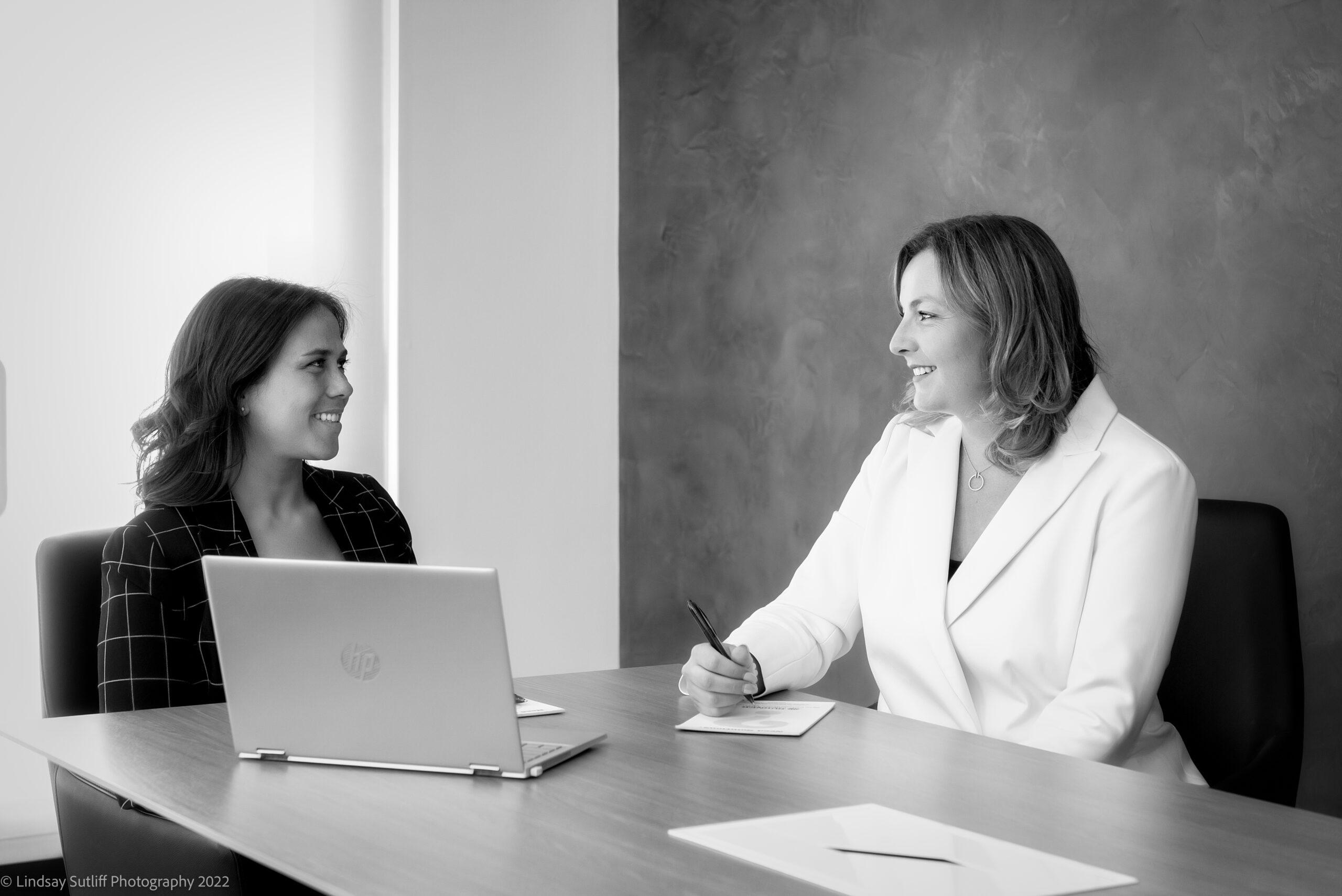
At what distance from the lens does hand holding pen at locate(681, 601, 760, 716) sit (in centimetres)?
171

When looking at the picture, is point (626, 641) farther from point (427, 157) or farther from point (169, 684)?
point (169, 684)

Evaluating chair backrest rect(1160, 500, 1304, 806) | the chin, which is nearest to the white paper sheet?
chair backrest rect(1160, 500, 1304, 806)

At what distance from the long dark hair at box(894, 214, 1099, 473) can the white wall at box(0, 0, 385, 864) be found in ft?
6.45

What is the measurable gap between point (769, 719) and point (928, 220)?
1.60 meters

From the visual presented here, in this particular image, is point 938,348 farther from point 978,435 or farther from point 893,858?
point 893,858

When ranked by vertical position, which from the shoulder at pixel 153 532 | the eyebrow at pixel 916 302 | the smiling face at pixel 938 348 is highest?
the eyebrow at pixel 916 302

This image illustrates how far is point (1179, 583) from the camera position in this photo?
6.13 feet

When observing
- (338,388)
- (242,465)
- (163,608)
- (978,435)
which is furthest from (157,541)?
(978,435)

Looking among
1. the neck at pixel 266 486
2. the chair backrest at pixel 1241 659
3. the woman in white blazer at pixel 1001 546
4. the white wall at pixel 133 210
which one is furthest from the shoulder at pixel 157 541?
the chair backrest at pixel 1241 659

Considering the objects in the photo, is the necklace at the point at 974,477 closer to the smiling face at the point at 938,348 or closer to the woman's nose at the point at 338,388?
the smiling face at the point at 938,348

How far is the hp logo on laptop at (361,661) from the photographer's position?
139 centimetres

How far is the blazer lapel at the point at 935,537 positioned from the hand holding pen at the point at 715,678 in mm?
393

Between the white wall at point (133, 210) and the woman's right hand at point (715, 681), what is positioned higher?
the white wall at point (133, 210)

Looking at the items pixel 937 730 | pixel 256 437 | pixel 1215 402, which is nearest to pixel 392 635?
pixel 937 730
